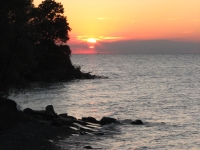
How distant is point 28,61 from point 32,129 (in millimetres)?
9058

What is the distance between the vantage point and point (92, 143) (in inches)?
1109

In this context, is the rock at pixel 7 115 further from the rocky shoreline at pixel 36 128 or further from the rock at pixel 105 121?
the rock at pixel 105 121

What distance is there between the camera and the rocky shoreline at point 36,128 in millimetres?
24228

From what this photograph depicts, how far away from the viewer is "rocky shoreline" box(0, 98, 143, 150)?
24228 millimetres

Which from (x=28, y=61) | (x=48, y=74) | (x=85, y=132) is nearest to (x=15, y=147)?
(x=85, y=132)

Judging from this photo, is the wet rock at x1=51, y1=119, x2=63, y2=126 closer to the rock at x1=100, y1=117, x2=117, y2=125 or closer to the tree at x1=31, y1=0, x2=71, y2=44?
the rock at x1=100, y1=117, x2=117, y2=125

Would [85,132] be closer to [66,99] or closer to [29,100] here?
[29,100]

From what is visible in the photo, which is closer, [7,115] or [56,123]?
[7,115]

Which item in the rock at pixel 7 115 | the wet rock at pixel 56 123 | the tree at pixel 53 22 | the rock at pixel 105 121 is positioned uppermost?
the tree at pixel 53 22

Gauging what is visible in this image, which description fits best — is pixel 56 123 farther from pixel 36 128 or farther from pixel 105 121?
pixel 105 121

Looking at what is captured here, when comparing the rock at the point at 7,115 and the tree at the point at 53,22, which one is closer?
the rock at the point at 7,115

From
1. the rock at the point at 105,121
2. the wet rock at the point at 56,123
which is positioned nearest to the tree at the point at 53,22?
the rock at the point at 105,121

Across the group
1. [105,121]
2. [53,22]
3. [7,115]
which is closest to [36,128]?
[7,115]

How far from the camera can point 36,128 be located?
1146 inches
